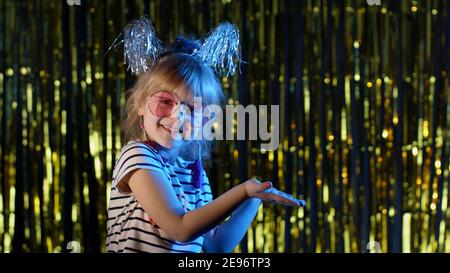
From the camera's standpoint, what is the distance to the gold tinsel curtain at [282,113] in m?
2.39

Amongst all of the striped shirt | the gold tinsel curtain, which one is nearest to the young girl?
the striped shirt

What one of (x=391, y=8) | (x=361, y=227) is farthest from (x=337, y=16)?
(x=361, y=227)

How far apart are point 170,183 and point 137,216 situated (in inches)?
3.1

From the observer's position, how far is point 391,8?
2426 millimetres

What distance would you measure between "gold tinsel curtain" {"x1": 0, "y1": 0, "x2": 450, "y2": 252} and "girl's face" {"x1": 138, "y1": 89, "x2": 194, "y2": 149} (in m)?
0.99

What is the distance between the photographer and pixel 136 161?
1275 millimetres

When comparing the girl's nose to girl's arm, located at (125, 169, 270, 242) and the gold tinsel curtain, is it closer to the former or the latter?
girl's arm, located at (125, 169, 270, 242)

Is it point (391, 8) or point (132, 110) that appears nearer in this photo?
point (132, 110)

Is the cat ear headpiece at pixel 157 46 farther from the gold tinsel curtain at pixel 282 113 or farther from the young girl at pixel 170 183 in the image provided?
the gold tinsel curtain at pixel 282 113

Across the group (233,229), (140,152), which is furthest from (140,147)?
(233,229)

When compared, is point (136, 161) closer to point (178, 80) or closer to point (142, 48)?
point (178, 80)

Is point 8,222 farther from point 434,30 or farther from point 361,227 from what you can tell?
point 434,30

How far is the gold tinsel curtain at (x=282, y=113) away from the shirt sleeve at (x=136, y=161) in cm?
110

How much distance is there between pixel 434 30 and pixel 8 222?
57.0 inches
